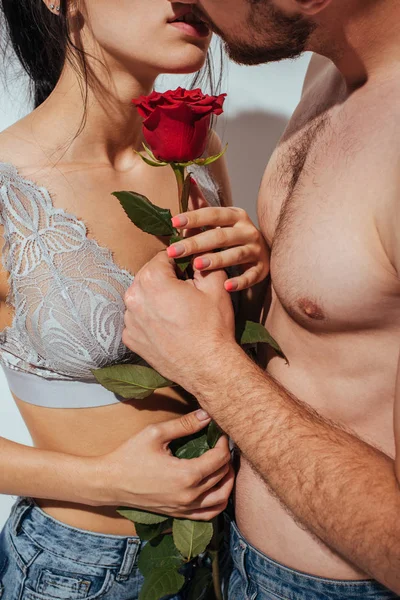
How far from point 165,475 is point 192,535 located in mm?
129

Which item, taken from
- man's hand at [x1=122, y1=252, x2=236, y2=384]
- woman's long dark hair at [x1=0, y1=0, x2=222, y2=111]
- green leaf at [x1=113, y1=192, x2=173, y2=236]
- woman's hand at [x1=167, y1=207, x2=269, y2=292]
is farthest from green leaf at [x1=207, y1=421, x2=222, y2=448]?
woman's long dark hair at [x1=0, y1=0, x2=222, y2=111]

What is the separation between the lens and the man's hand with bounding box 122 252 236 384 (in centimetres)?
97

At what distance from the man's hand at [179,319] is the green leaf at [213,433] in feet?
0.38

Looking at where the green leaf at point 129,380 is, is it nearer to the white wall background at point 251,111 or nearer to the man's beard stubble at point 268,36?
the man's beard stubble at point 268,36

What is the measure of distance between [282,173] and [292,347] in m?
0.30

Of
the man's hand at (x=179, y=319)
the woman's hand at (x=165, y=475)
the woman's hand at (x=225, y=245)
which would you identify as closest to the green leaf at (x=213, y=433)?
the woman's hand at (x=165, y=475)

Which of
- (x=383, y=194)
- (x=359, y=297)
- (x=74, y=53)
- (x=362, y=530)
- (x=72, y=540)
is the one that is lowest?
(x=72, y=540)

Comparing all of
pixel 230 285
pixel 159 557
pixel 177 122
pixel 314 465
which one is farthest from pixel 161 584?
pixel 177 122

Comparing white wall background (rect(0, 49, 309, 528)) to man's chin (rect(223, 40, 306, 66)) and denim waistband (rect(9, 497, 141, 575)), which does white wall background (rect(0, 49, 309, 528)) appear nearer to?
man's chin (rect(223, 40, 306, 66))

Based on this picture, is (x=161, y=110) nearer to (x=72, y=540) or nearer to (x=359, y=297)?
(x=359, y=297)

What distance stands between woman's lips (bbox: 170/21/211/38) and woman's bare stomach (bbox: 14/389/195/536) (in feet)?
1.99

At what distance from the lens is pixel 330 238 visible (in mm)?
991

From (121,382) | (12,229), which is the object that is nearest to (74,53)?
(12,229)

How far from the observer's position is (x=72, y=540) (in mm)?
1174
